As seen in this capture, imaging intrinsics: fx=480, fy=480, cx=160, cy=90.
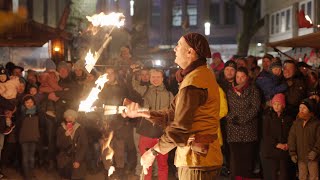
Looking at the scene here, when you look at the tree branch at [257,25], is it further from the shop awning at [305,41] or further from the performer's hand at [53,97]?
the performer's hand at [53,97]

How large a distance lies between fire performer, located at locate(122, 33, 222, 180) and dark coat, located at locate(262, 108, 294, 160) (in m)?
3.66

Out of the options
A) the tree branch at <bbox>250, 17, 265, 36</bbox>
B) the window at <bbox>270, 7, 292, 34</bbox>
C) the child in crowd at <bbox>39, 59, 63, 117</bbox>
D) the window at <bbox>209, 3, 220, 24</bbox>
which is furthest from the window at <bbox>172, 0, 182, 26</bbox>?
the child in crowd at <bbox>39, 59, 63, 117</bbox>

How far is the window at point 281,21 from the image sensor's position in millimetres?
23500

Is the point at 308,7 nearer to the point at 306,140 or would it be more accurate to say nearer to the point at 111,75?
the point at 111,75

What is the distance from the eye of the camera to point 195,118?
4273mm

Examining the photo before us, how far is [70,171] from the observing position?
924 cm

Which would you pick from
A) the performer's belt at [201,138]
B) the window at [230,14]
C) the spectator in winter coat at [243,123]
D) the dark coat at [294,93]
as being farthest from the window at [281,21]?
the performer's belt at [201,138]

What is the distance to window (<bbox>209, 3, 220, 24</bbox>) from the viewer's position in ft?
124

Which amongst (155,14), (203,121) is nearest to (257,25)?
(155,14)

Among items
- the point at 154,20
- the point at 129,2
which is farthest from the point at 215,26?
the point at 129,2

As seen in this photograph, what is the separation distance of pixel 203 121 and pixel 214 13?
34.5 metres

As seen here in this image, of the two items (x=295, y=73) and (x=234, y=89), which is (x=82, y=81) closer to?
(x=234, y=89)

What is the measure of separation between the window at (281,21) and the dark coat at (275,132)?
16.3 m

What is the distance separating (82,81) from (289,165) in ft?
14.6
